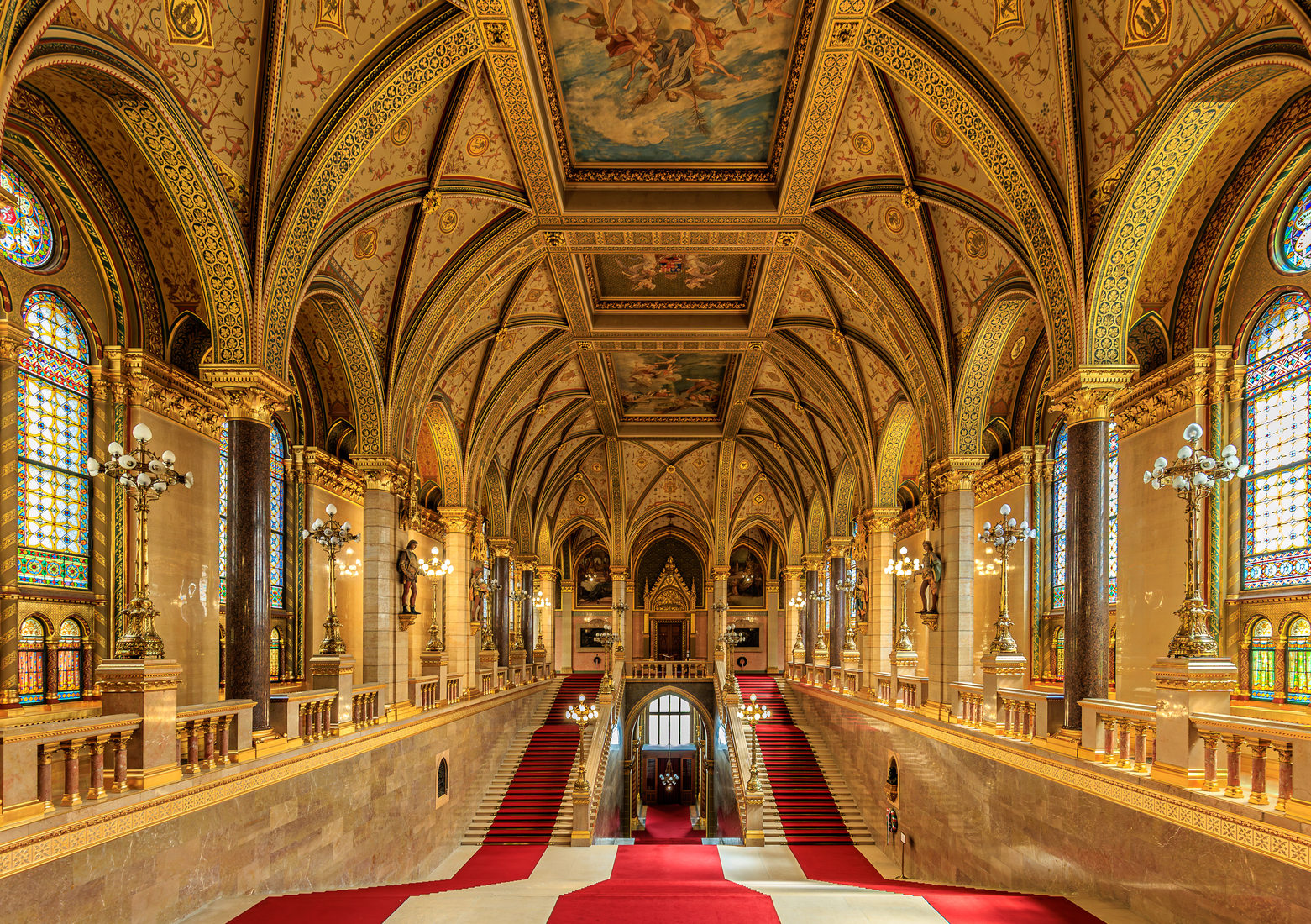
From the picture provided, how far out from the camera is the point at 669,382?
92.9 feet

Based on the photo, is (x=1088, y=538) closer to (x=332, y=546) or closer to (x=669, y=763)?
(x=332, y=546)

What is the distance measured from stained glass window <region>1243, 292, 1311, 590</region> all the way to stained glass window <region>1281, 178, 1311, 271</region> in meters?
0.40

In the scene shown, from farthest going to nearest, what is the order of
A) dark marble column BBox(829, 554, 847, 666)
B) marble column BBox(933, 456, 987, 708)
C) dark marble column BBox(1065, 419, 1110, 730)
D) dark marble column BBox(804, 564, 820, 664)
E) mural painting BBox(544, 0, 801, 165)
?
dark marble column BBox(804, 564, 820, 664)
dark marble column BBox(829, 554, 847, 666)
marble column BBox(933, 456, 987, 708)
mural painting BBox(544, 0, 801, 165)
dark marble column BBox(1065, 419, 1110, 730)

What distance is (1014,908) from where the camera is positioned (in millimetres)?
8703

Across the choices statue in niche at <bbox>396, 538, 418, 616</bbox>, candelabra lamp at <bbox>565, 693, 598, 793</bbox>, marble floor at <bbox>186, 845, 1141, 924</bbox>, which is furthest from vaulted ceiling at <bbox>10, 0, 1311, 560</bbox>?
candelabra lamp at <bbox>565, 693, 598, 793</bbox>

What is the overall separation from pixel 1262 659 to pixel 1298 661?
605 millimetres

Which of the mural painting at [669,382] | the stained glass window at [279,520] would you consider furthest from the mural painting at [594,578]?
the stained glass window at [279,520]

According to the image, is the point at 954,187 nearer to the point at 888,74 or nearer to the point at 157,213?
the point at 888,74

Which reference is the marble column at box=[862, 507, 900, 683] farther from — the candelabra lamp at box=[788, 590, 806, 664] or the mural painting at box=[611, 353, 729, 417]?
the candelabra lamp at box=[788, 590, 806, 664]

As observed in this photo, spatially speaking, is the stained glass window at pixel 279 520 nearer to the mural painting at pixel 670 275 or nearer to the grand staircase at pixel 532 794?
the grand staircase at pixel 532 794

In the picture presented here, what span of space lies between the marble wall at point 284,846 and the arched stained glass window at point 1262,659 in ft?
39.6

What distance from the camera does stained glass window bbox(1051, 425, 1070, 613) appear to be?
18.0m

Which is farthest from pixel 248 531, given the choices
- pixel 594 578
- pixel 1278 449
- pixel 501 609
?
pixel 594 578

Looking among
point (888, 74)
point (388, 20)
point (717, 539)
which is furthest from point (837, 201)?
point (717, 539)
